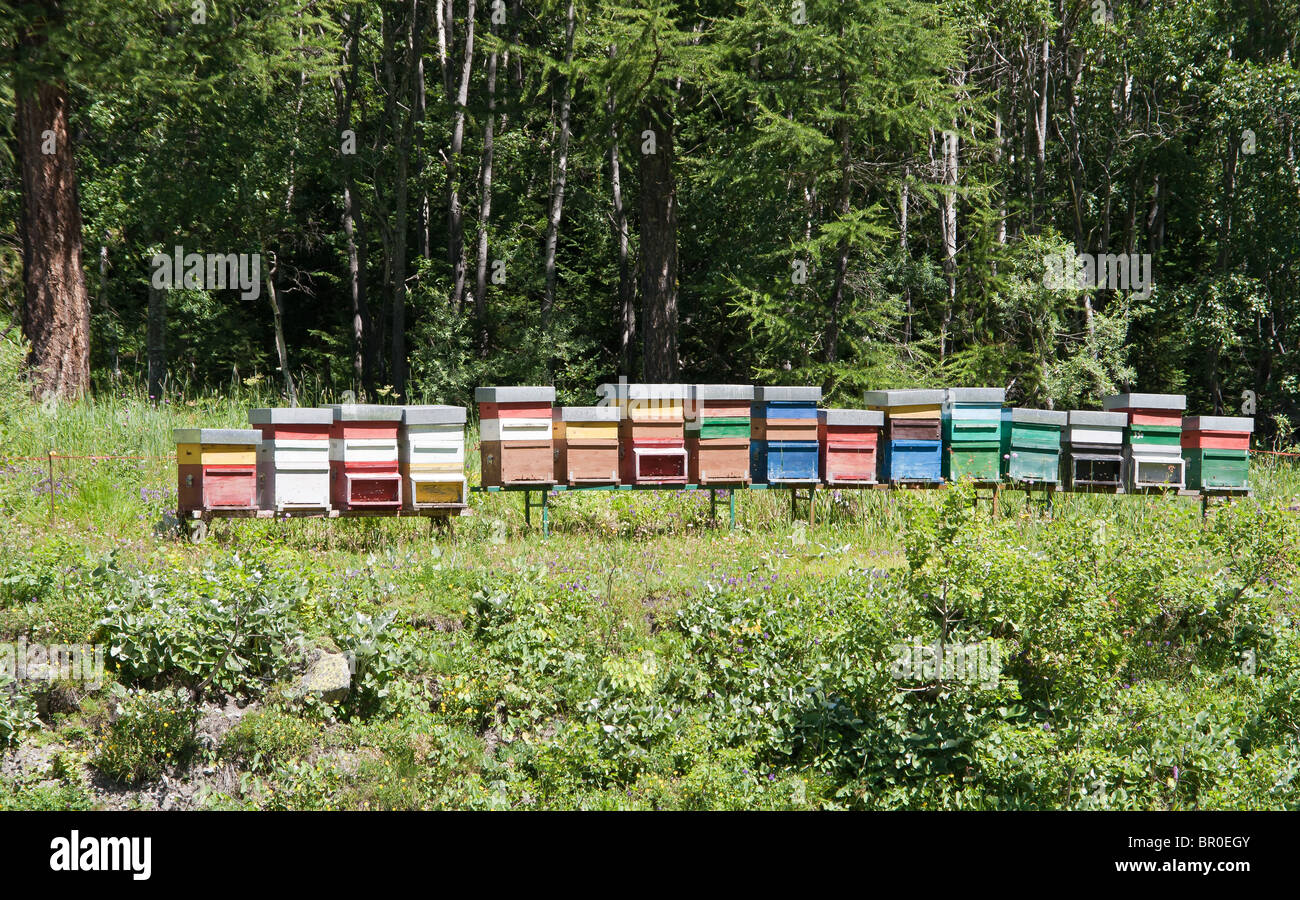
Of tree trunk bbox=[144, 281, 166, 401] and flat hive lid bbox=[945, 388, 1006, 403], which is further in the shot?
tree trunk bbox=[144, 281, 166, 401]

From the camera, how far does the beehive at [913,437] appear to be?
11289mm

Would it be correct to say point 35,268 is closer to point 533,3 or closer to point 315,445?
point 315,445

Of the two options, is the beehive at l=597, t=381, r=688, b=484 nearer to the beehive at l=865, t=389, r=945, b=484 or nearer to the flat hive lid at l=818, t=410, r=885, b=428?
the flat hive lid at l=818, t=410, r=885, b=428

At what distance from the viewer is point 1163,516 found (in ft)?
35.7

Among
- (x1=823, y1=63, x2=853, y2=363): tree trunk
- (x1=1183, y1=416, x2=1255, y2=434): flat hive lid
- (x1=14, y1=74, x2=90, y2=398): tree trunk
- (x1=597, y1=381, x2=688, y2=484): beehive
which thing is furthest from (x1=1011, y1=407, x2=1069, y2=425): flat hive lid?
(x1=14, y1=74, x2=90, y2=398): tree trunk

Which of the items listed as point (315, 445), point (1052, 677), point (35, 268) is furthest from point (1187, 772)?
point (35, 268)

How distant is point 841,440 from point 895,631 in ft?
11.4

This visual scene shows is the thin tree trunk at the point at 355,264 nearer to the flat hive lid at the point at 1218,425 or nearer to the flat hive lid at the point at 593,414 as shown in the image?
the flat hive lid at the point at 593,414

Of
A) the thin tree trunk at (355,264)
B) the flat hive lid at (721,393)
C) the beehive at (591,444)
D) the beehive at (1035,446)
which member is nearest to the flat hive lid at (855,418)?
the flat hive lid at (721,393)

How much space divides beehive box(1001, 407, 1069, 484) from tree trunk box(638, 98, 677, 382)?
9.01 metres

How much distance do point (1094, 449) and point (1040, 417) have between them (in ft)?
2.10

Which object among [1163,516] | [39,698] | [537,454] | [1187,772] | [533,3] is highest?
[533,3]

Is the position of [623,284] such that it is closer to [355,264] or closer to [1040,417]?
[355,264]

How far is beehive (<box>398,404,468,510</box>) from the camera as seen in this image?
9.96 m
